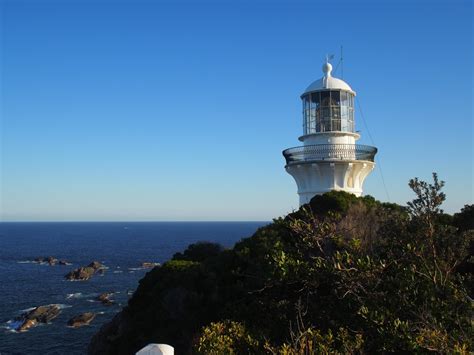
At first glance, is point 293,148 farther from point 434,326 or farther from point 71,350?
point 71,350

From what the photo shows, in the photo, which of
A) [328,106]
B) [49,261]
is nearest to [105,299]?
[328,106]

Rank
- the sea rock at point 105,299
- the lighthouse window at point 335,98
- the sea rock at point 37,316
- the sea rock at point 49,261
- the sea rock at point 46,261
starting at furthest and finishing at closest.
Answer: the sea rock at point 46,261 < the sea rock at point 49,261 < the sea rock at point 105,299 < the sea rock at point 37,316 < the lighthouse window at point 335,98

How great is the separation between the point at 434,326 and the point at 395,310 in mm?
991

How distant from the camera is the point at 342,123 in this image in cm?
1970

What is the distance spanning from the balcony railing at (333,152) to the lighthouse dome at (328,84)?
257cm

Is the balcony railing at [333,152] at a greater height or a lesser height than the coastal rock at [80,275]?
greater

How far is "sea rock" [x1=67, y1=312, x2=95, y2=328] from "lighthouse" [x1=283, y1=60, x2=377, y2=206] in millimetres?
22084

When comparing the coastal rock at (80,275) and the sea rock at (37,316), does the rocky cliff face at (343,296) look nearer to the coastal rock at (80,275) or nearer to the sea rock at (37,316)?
the sea rock at (37,316)

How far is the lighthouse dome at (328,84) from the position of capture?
1983cm

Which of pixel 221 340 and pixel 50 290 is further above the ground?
pixel 221 340

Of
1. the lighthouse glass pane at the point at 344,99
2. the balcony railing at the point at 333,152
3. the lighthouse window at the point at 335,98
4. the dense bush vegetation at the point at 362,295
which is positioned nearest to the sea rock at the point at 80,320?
the balcony railing at the point at 333,152

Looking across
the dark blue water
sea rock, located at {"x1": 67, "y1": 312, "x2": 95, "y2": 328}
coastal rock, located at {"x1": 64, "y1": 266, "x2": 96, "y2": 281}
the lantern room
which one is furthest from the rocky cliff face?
coastal rock, located at {"x1": 64, "y1": 266, "x2": 96, "y2": 281}

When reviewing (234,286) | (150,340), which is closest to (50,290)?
(150,340)

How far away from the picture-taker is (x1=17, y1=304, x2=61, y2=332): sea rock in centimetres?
3337
